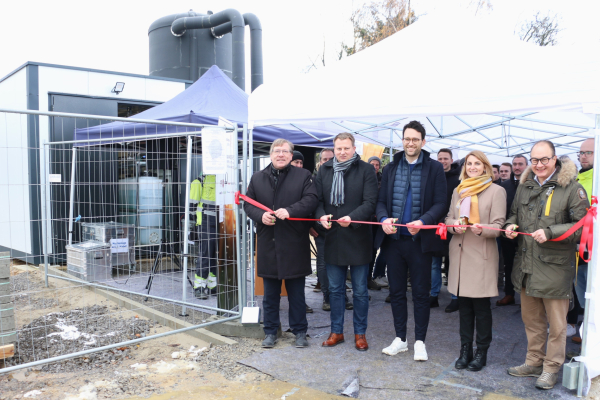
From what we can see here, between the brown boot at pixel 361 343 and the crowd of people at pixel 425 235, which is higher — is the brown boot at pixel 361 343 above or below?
below

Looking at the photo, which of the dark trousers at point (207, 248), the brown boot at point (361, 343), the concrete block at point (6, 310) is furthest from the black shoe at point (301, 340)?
the concrete block at point (6, 310)

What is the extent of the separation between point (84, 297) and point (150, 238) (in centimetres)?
126

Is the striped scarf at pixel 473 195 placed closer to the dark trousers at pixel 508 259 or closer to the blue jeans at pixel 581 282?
the blue jeans at pixel 581 282

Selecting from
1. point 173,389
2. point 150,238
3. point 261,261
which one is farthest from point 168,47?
point 173,389

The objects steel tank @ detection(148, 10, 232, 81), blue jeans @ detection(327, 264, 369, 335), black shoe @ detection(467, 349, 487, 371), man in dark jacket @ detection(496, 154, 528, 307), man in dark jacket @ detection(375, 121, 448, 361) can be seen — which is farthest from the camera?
steel tank @ detection(148, 10, 232, 81)

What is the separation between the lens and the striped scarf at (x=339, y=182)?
4.00m

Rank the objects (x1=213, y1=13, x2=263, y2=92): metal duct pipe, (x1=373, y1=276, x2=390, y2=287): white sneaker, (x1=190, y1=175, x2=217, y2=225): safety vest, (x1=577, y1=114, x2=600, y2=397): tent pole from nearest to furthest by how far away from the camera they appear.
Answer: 1. (x1=577, y1=114, x2=600, y2=397): tent pole
2. (x1=190, y1=175, x2=217, y2=225): safety vest
3. (x1=373, y1=276, x2=390, y2=287): white sneaker
4. (x1=213, y1=13, x2=263, y2=92): metal duct pipe

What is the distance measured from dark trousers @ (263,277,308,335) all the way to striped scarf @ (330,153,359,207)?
81cm

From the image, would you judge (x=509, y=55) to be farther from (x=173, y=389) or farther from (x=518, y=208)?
(x=173, y=389)

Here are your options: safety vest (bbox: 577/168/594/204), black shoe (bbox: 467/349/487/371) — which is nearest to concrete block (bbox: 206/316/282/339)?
black shoe (bbox: 467/349/487/371)

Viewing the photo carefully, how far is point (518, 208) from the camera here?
3.49 metres

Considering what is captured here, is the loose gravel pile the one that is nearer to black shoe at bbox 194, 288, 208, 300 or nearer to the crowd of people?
black shoe at bbox 194, 288, 208, 300

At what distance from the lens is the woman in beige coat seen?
346 cm

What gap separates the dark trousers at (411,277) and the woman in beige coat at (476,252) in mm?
248
